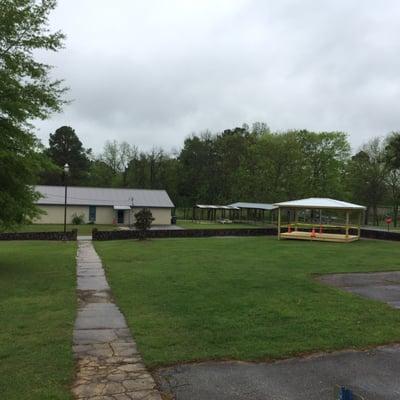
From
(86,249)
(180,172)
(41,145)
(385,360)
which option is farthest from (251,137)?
(385,360)

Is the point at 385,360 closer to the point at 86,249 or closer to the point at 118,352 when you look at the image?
the point at 118,352

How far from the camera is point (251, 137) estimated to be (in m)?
78.3

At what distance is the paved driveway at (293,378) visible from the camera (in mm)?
5137

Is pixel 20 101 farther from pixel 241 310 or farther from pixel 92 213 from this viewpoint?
pixel 92 213

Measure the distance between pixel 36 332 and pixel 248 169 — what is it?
65.7m

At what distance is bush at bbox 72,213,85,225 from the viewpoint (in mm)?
52009

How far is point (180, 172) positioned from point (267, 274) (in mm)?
67446

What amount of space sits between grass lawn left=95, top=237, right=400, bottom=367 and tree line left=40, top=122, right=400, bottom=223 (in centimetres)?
4591

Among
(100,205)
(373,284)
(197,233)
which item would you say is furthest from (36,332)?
(100,205)

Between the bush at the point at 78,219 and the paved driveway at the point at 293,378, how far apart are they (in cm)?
4789

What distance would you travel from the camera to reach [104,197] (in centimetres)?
5709

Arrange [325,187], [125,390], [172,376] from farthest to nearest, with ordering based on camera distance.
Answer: [325,187]
[172,376]
[125,390]

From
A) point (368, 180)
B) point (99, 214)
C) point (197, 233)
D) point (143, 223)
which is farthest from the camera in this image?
point (368, 180)

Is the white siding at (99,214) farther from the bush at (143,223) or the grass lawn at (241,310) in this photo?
the grass lawn at (241,310)
